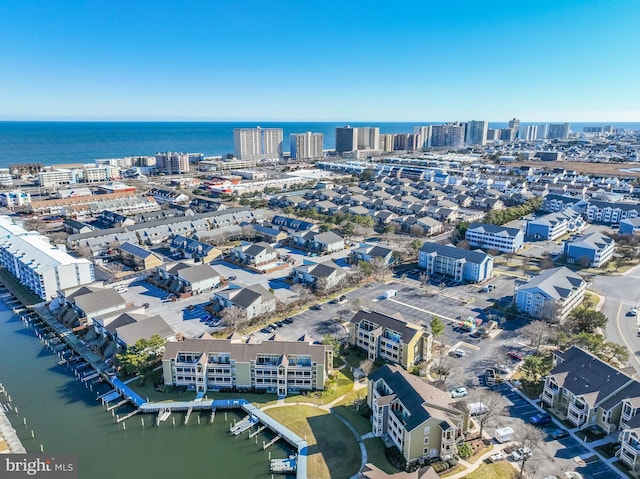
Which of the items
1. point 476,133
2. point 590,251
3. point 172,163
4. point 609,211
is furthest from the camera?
point 476,133

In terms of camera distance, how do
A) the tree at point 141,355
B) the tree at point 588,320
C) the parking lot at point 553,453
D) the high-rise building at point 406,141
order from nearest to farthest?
the parking lot at point 553,453, the tree at point 141,355, the tree at point 588,320, the high-rise building at point 406,141

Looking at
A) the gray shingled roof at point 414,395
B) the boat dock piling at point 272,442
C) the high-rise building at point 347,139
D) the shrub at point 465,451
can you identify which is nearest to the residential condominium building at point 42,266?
the boat dock piling at point 272,442

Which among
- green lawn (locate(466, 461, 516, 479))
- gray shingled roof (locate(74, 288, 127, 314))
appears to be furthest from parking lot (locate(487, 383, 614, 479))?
gray shingled roof (locate(74, 288, 127, 314))

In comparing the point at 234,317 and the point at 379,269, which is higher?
the point at 379,269

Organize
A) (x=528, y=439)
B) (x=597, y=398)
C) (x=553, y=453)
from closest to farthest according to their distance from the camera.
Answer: (x=553, y=453) → (x=528, y=439) → (x=597, y=398)

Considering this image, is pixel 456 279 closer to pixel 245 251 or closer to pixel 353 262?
pixel 353 262

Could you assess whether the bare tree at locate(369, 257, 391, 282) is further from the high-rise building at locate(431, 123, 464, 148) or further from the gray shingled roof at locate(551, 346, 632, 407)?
the high-rise building at locate(431, 123, 464, 148)

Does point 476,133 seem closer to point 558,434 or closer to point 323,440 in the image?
point 558,434

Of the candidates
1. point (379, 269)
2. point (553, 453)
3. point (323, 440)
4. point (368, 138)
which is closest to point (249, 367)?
point (323, 440)

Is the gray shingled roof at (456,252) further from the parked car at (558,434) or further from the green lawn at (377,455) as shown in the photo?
the green lawn at (377,455)
